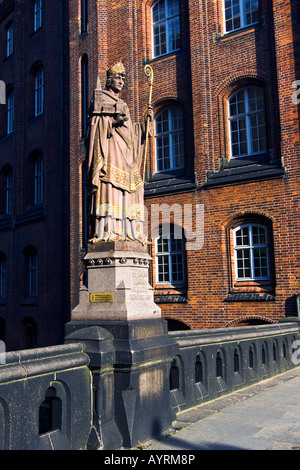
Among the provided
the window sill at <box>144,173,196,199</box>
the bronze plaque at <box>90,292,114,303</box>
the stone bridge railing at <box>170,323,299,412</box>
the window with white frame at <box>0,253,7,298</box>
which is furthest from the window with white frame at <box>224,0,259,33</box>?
the window with white frame at <box>0,253,7,298</box>

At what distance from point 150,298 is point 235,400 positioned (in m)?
2.14

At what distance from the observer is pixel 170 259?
48.0 feet

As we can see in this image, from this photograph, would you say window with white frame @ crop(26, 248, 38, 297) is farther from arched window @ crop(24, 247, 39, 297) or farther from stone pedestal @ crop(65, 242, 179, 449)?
stone pedestal @ crop(65, 242, 179, 449)

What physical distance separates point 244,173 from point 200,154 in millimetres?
1614

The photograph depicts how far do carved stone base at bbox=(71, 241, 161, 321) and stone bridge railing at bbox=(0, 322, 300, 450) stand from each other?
301 millimetres

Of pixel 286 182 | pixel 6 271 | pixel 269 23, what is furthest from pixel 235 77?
pixel 6 271

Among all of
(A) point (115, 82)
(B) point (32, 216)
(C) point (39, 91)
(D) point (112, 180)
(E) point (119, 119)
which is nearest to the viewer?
(D) point (112, 180)

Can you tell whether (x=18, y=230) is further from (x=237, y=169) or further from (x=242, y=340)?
A: (x=242, y=340)

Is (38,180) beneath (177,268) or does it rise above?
above

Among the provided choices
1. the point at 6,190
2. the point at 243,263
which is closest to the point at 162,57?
the point at 243,263

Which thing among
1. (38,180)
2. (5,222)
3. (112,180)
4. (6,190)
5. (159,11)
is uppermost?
(159,11)

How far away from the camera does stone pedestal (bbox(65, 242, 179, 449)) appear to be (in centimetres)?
420

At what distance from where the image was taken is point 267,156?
1307 cm

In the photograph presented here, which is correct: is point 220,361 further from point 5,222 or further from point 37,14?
point 37,14
